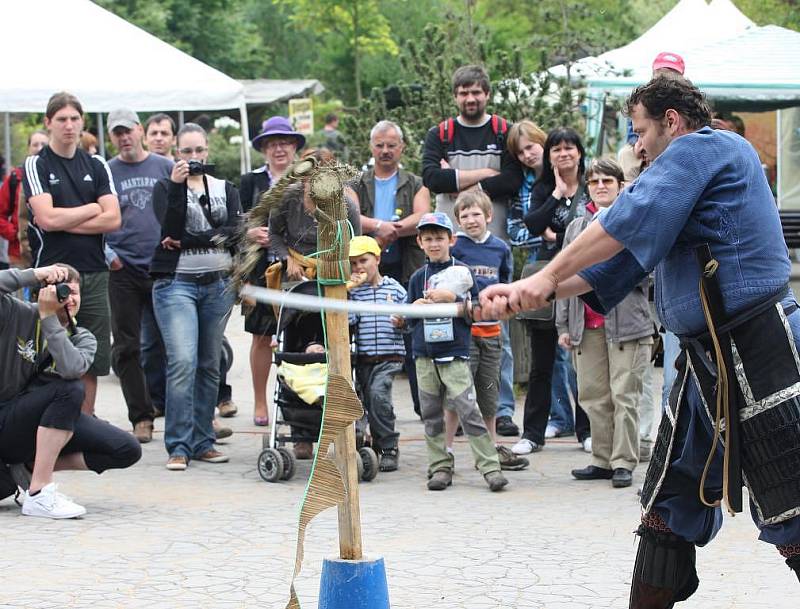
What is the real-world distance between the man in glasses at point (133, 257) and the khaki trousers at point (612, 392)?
320cm

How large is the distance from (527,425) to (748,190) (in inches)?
186

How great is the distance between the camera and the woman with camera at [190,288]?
8156 millimetres

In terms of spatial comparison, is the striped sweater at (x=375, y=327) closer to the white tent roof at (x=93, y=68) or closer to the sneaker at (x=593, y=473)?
the sneaker at (x=593, y=473)

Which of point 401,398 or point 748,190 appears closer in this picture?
point 748,190

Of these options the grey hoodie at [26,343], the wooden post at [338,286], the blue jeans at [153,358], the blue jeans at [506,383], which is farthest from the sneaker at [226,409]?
the wooden post at [338,286]

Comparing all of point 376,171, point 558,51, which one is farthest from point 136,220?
point 558,51

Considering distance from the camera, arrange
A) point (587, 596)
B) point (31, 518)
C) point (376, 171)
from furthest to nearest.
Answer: point (376, 171) < point (31, 518) < point (587, 596)

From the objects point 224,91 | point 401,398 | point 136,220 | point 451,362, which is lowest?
point 401,398

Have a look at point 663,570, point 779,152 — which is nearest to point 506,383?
point 663,570

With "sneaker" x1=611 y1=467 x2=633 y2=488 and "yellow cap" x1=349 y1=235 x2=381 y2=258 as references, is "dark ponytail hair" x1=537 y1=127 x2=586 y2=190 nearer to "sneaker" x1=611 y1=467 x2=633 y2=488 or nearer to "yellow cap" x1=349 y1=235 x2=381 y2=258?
"yellow cap" x1=349 y1=235 x2=381 y2=258

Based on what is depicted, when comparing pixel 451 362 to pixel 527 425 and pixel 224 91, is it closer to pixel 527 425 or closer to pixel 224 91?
pixel 527 425

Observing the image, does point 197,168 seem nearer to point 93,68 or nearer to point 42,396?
point 42,396

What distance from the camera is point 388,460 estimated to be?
820cm

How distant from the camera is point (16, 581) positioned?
564 centimetres
